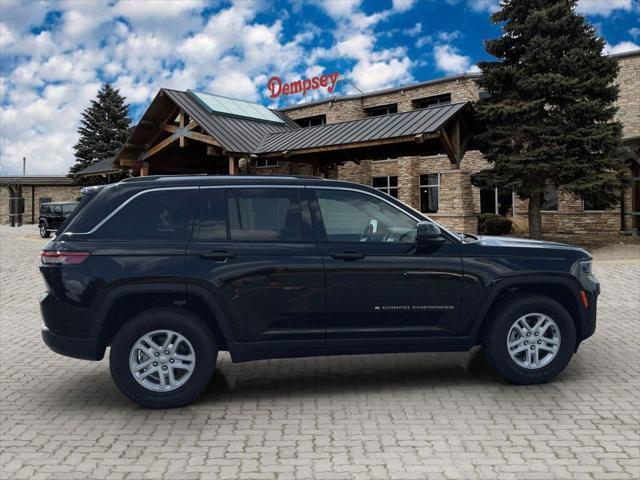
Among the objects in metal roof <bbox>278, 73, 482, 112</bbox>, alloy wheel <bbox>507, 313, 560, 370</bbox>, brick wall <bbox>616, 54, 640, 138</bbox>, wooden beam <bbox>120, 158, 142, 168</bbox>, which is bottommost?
alloy wheel <bbox>507, 313, 560, 370</bbox>

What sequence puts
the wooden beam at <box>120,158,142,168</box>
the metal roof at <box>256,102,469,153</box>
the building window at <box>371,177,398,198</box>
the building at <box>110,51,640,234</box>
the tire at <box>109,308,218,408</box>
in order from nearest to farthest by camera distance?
the tire at <box>109,308,218,408</box> < the metal roof at <box>256,102,469,153</box> < the building at <box>110,51,640,234</box> < the wooden beam at <box>120,158,142,168</box> < the building window at <box>371,177,398,198</box>

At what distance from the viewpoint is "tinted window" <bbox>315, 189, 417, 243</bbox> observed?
575 cm

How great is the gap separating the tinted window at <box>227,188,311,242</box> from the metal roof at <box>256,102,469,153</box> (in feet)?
50.9

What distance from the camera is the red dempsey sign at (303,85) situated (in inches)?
1667

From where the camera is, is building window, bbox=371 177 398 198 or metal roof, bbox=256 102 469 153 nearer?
metal roof, bbox=256 102 469 153

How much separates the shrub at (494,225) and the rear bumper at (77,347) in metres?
26.2

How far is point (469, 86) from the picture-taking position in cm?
3638

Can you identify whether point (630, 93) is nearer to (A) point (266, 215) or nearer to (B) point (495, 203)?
(B) point (495, 203)

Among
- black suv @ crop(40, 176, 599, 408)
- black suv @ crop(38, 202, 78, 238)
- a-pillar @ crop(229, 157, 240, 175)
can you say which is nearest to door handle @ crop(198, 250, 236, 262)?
black suv @ crop(40, 176, 599, 408)

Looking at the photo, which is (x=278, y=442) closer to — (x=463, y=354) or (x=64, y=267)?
Answer: (x=64, y=267)

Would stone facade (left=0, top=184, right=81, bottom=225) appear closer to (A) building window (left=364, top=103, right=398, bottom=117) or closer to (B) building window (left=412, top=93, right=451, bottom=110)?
(A) building window (left=364, top=103, right=398, bottom=117)

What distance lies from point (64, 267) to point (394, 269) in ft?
9.13

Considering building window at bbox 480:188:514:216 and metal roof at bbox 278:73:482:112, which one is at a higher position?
metal roof at bbox 278:73:482:112

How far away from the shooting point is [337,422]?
495 cm
